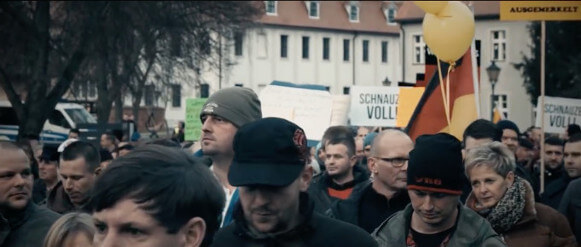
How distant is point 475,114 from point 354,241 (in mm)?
6252

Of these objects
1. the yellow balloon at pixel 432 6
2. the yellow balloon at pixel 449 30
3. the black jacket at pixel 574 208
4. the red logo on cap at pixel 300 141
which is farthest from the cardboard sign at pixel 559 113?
the red logo on cap at pixel 300 141

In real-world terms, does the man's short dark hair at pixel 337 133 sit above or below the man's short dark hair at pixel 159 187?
below

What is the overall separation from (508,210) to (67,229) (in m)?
2.54

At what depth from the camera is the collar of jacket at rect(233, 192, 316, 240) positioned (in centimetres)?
427

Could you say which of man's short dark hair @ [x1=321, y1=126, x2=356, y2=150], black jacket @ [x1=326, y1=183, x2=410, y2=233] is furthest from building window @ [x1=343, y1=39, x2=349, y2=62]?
black jacket @ [x1=326, y1=183, x2=410, y2=233]

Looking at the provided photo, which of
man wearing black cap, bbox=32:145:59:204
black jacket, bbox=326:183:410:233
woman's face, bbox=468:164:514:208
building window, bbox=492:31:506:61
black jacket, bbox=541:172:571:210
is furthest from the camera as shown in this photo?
building window, bbox=492:31:506:61

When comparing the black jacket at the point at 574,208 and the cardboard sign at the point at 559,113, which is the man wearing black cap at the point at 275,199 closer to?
the black jacket at the point at 574,208

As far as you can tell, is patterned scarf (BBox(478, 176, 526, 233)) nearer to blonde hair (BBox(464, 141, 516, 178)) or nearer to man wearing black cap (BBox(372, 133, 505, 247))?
blonde hair (BBox(464, 141, 516, 178))

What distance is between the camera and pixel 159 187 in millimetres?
3338

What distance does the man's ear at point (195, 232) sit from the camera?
343 cm

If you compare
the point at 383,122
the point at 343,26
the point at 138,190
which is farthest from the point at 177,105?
the point at 138,190

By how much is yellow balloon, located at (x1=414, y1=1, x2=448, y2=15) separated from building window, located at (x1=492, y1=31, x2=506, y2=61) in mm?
67540

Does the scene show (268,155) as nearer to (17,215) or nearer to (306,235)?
(306,235)

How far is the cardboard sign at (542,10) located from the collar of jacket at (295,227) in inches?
290
